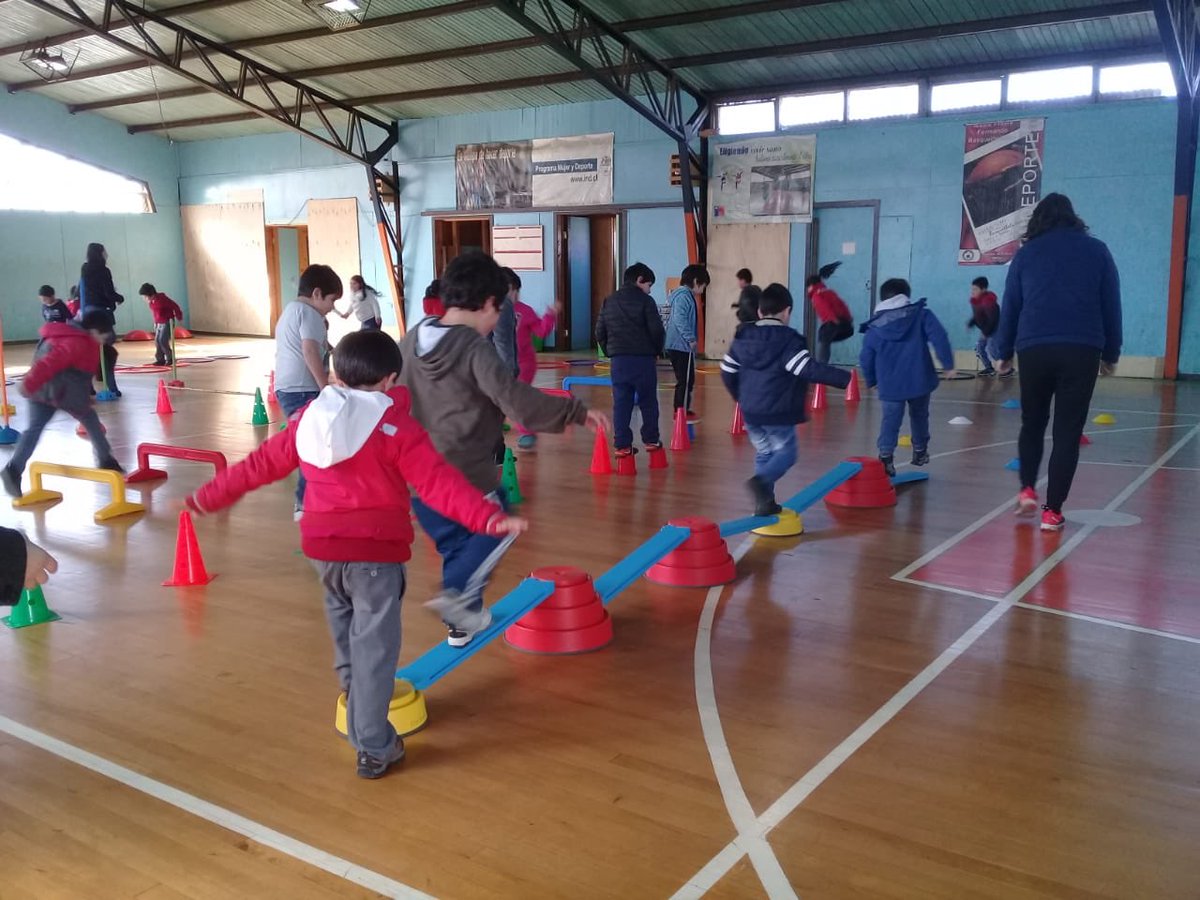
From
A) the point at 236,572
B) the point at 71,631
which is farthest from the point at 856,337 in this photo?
the point at 71,631

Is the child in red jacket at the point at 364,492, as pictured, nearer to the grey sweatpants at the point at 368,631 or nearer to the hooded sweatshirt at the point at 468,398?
the grey sweatpants at the point at 368,631

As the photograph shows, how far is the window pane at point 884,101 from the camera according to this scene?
15.5 metres

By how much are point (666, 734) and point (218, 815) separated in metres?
1.46

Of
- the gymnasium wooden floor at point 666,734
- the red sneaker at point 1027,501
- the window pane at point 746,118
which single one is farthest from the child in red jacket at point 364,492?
the window pane at point 746,118

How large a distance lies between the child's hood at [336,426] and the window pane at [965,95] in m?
14.6

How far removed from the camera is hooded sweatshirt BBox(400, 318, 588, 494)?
11.7 ft

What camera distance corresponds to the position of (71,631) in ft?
14.6

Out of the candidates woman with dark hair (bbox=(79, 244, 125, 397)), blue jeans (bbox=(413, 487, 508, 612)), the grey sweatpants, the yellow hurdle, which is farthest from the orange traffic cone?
the grey sweatpants

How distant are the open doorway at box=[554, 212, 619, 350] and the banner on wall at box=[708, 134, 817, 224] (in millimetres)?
3031

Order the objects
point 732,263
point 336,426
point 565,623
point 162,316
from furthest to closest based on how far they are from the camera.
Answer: point 732,263
point 162,316
point 565,623
point 336,426

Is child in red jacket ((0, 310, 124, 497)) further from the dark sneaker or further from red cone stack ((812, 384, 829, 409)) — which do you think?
red cone stack ((812, 384, 829, 409))

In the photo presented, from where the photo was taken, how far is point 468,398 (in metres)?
3.67

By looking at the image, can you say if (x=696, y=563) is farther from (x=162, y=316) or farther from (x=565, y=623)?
(x=162, y=316)

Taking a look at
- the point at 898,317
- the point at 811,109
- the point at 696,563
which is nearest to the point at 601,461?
the point at 898,317
